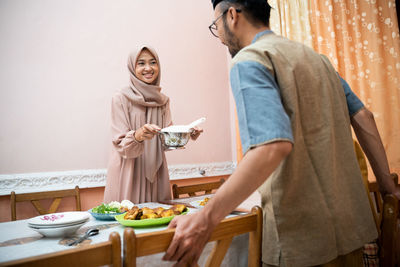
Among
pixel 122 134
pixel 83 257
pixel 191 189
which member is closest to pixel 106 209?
pixel 122 134

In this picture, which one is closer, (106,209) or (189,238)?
(189,238)

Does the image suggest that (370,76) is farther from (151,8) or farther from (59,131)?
(59,131)

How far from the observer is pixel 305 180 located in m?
0.76

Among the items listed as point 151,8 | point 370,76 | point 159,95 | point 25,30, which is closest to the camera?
point 159,95

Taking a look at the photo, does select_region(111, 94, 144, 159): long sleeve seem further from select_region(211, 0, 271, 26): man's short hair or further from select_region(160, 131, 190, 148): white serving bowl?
select_region(211, 0, 271, 26): man's short hair

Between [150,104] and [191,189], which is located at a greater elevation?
[150,104]

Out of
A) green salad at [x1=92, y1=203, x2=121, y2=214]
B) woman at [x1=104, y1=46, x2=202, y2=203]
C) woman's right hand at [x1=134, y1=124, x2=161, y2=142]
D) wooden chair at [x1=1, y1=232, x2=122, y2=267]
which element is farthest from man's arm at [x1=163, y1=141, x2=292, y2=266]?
woman at [x1=104, y1=46, x2=202, y2=203]

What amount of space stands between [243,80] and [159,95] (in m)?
1.51

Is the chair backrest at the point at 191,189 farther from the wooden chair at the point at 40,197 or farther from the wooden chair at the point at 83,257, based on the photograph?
the wooden chair at the point at 83,257

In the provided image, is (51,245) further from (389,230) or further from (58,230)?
(389,230)

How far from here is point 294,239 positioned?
29.5 inches

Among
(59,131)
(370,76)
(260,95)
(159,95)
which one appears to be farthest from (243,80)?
(370,76)

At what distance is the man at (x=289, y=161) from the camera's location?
2.07 ft

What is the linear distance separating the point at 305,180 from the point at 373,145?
1.61ft
